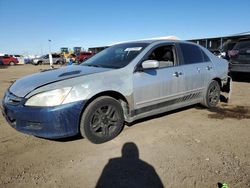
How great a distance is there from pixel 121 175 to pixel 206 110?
3424mm

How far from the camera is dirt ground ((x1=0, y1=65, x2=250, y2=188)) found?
2760mm

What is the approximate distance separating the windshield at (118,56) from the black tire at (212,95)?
2.03 m

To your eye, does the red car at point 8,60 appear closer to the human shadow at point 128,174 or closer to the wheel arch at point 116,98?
the wheel arch at point 116,98

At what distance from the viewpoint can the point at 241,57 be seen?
29.6 feet

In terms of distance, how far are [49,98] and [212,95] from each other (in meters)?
3.90

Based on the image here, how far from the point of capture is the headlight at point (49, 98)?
10.8ft

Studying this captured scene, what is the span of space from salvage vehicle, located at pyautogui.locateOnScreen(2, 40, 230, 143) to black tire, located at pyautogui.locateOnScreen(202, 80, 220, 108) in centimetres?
12

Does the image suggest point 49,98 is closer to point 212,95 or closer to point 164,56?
point 164,56

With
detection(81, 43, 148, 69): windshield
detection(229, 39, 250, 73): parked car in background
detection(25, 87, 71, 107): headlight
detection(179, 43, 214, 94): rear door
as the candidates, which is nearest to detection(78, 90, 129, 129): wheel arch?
detection(25, 87, 71, 107): headlight

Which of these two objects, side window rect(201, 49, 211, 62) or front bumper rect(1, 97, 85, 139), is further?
side window rect(201, 49, 211, 62)

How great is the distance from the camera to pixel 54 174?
2918 millimetres

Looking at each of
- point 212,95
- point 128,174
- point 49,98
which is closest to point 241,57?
point 212,95

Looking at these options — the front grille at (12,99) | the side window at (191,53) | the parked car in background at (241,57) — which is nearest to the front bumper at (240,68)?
the parked car in background at (241,57)

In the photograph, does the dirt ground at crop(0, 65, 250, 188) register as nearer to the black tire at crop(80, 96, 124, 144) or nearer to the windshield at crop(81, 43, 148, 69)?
the black tire at crop(80, 96, 124, 144)
